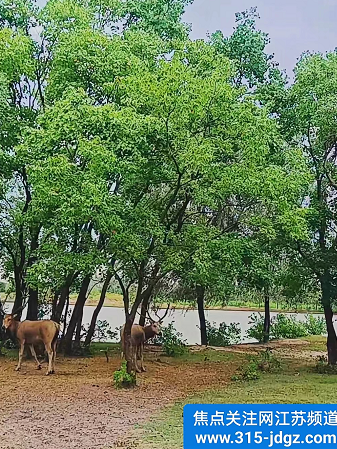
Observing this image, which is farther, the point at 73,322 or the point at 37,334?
the point at 73,322

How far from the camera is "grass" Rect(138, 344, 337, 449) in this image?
5827 mm

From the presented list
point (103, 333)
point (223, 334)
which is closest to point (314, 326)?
A: point (223, 334)

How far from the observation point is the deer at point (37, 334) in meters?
10.1

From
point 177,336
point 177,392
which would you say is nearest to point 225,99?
point 177,392

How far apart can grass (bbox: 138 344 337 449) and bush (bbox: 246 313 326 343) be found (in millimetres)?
6691

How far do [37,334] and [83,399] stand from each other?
109 inches

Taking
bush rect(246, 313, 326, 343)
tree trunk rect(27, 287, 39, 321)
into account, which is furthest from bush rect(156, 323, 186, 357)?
bush rect(246, 313, 326, 343)

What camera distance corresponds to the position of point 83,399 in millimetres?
7832

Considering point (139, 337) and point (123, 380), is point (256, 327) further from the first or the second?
point (123, 380)

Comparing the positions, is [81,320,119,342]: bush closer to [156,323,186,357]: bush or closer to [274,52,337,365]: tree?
[156,323,186,357]: bush

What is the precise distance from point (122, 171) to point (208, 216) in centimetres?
440

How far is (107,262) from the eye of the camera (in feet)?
30.2

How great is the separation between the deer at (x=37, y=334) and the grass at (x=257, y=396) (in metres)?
2.96

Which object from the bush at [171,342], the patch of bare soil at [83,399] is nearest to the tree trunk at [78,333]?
the patch of bare soil at [83,399]
